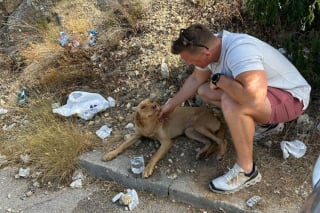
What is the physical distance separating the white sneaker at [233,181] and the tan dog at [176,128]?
352 millimetres

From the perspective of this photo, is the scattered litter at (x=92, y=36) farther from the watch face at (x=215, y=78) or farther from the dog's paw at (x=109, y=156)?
the watch face at (x=215, y=78)

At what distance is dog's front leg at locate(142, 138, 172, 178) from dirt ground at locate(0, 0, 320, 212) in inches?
3.1

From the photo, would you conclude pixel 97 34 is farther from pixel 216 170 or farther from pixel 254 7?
pixel 216 170

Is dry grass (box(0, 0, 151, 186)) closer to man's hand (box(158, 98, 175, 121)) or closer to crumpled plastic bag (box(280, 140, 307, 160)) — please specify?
man's hand (box(158, 98, 175, 121))

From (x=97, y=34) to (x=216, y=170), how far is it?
9.29ft

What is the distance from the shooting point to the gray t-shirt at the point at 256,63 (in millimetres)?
3686

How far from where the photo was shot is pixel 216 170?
428 cm

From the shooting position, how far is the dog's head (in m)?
4.47

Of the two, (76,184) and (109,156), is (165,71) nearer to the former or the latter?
(109,156)

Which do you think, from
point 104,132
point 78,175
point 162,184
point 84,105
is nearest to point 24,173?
point 78,175

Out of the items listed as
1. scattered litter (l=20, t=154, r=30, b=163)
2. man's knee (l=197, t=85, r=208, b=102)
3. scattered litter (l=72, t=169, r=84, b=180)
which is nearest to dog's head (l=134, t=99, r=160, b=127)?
man's knee (l=197, t=85, r=208, b=102)

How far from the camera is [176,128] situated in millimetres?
4609

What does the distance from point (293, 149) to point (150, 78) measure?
5.78 ft

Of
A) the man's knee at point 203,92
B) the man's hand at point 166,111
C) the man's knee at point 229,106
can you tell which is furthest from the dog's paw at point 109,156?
the man's knee at point 229,106
